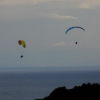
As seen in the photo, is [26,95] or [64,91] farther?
[26,95]

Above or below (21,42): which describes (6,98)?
below

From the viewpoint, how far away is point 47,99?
40.6 meters

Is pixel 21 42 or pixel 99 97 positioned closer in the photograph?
pixel 99 97

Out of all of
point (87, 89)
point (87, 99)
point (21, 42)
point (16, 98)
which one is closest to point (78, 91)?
point (87, 89)

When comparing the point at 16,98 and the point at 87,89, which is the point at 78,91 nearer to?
the point at 87,89

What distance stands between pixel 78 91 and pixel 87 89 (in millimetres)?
1215

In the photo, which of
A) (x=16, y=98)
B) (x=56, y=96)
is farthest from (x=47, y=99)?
(x=16, y=98)

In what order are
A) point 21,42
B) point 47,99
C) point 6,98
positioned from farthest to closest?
point 6,98 → point 21,42 → point 47,99

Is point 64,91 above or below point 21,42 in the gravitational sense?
below

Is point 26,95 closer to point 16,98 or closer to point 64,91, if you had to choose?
point 16,98

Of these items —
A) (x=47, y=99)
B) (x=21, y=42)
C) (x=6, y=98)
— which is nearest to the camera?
(x=47, y=99)

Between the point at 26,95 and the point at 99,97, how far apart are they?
7156 cm

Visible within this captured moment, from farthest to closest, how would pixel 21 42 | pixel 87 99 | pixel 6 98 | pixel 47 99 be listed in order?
pixel 6 98, pixel 21 42, pixel 47 99, pixel 87 99

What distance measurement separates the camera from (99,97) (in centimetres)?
3784
